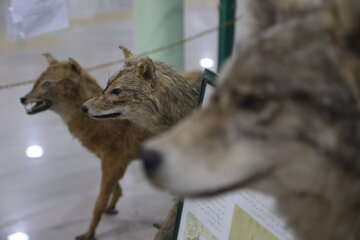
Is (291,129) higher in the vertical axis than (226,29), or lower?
higher

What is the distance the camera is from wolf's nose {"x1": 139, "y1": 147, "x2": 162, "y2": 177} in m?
0.70

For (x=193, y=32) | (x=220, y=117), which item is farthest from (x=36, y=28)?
(x=193, y=32)

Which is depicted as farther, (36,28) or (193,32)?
(193,32)

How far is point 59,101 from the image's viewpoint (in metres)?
1.87

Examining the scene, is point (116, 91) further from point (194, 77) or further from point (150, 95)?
point (194, 77)

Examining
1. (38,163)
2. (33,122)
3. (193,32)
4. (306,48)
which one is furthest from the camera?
(193,32)

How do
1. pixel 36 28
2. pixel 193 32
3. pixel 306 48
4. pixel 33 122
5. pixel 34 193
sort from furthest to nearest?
pixel 193 32 < pixel 33 122 < pixel 34 193 < pixel 36 28 < pixel 306 48

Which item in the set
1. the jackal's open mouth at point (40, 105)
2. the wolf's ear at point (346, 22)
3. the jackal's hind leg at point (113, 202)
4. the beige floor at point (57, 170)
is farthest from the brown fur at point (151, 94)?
the jackal's hind leg at point (113, 202)

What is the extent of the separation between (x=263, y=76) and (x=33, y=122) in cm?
252

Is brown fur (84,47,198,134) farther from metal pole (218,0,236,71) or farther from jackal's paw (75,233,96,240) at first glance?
metal pole (218,0,236,71)

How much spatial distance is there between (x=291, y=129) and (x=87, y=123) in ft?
4.57

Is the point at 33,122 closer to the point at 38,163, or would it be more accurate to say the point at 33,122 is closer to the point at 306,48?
the point at 38,163

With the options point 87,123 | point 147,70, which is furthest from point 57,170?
point 147,70

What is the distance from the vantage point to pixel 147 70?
1357 mm
